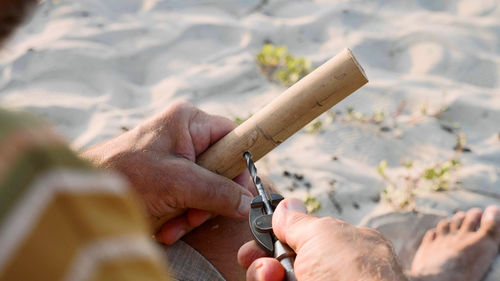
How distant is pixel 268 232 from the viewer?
1.45 m

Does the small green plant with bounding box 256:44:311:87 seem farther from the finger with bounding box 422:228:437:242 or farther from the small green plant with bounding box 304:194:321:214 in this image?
the finger with bounding box 422:228:437:242

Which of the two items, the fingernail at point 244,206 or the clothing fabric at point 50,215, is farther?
the fingernail at point 244,206

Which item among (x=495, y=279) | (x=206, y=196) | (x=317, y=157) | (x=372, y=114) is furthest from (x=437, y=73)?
(x=206, y=196)

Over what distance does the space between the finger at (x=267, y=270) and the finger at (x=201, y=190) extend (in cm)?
40

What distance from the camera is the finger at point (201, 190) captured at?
169 centimetres

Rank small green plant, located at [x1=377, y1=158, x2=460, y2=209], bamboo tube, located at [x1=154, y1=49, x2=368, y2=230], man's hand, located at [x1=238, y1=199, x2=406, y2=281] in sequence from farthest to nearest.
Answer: small green plant, located at [x1=377, y1=158, x2=460, y2=209]
bamboo tube, located at [x1=154, y1=49, x2=368, y2=230]
man's hand, located at [x1=238, y1=199, x2=406, y2=281]

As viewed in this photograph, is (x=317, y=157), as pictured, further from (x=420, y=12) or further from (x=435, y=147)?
(x=420, y=12)

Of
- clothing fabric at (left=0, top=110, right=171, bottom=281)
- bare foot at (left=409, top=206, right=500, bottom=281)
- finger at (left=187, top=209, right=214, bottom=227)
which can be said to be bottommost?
bare foot at (left=409, top=206, right=500, bottom=281)

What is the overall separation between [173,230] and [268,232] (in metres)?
0.44

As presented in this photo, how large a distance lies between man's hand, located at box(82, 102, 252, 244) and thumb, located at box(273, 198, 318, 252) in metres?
0.31

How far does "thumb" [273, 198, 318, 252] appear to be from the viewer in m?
1.36

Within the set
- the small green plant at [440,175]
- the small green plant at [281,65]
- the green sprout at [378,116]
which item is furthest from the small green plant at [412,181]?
the small green plant at [281,65]

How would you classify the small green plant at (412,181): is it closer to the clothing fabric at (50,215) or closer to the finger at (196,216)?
the finger at (196,216)

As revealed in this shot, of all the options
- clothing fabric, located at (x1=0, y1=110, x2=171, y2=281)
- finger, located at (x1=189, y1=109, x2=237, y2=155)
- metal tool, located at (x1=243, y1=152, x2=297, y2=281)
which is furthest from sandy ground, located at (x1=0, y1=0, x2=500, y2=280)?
clothing fabric, located at (x1=0, y1=110, x2=171, y2=281)
